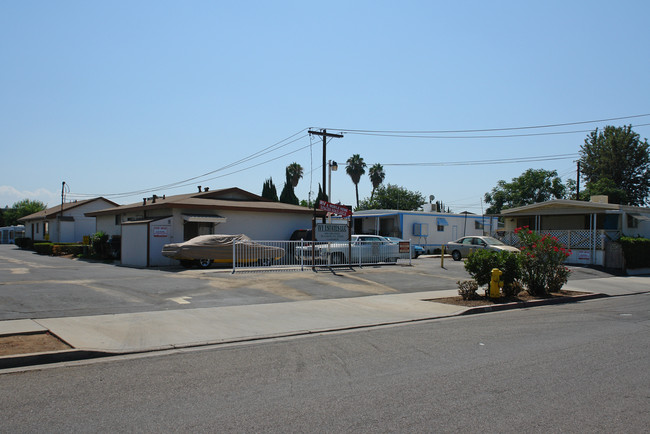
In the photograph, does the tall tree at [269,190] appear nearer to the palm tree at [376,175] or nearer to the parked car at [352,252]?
the palm tree at [376,175]

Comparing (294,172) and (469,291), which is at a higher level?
(294,172)

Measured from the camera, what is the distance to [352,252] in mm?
21344

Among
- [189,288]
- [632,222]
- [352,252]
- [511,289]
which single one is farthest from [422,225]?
[189,288]

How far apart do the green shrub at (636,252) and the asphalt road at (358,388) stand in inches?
645

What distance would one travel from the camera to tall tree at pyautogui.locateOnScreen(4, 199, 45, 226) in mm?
86600

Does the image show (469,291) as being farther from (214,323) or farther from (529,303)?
(214,323)

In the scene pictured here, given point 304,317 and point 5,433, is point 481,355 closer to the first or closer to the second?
point 304,317

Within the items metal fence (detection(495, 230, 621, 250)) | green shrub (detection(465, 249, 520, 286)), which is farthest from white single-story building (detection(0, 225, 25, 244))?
green shrub (detection(465, 249, 520, 286))

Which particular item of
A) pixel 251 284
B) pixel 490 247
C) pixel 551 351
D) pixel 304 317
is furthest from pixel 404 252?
pixel 551 351

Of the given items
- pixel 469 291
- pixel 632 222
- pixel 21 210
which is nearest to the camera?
pixel 469 291

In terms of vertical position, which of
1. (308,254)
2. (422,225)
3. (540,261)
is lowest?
(308,254)

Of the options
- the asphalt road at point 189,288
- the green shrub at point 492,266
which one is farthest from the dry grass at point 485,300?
the asphalt road at point 189,288

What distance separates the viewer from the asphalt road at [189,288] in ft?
36.4

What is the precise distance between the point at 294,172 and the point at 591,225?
46980mm
